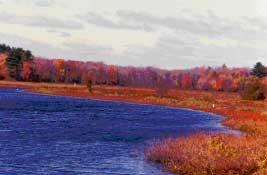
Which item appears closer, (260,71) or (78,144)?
(78,144)

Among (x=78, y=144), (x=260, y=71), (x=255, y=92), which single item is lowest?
(x=78, y=144)

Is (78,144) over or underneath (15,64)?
underneath

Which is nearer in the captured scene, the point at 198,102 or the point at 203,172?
the point at 203,172

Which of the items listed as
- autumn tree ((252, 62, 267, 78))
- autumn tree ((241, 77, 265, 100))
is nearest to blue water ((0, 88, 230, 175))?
autumn tree ((241, 77, 265, 100))

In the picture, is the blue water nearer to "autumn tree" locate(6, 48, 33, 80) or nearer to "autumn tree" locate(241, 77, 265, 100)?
"autumn tree" locate(241, 77, 265, 100)

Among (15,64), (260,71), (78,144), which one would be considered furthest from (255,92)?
(15,64)

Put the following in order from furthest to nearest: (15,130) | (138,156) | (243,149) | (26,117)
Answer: (26,117) < (15,130) < (138,156) < (243,149)

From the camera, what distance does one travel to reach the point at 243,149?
3200 cm

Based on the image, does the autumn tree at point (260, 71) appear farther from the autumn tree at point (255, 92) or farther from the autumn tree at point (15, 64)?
the autumn tree at point (15, 64)

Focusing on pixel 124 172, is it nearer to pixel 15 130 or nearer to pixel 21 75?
pixel 15 130

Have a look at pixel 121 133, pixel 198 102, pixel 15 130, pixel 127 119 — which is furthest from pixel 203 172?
pixel 198 102

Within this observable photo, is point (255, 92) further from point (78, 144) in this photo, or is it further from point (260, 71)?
point (260, 71)

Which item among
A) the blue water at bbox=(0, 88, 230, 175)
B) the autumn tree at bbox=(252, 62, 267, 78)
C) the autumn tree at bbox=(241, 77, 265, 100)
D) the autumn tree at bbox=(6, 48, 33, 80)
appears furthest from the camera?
the autumn tree at bbox=(6, 48, 33, 80)

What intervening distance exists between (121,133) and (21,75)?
150 meters
